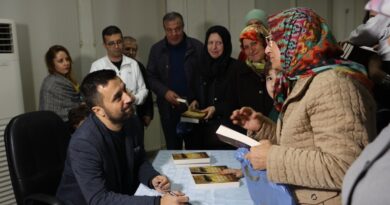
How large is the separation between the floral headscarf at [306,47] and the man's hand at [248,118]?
1.39ft

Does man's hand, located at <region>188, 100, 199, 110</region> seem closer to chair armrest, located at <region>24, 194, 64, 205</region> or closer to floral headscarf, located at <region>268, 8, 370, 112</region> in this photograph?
chair armrest, located at <region>24, 194, 64, 205</region>

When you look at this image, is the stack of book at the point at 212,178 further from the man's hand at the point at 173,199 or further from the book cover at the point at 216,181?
the man's hand at the point at 173,199

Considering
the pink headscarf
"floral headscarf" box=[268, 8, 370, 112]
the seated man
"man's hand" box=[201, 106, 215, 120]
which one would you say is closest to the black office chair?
the seated man

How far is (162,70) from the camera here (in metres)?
3.32

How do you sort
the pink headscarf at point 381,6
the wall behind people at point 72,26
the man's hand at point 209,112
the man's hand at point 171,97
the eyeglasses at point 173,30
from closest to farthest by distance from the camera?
the pink headscarf at point 381,6 < the man's hand at point 209,112 < the man's hand at point 171,97 < the eyeglasses at point 173,30 < the wall behind people at point 72,26

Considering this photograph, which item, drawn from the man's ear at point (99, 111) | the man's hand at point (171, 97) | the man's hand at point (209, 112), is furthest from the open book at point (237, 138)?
the man's hand at point (171, 97)

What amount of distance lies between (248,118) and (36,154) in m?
1.08

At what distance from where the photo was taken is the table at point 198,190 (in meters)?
1.40

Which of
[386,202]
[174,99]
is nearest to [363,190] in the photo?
[386,202]

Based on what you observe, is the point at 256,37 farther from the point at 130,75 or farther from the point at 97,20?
the point at 97,20

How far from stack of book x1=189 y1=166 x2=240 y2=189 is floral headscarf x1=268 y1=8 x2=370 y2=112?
586mm

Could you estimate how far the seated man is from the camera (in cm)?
148

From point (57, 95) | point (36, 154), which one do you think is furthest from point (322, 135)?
point (57, 95)

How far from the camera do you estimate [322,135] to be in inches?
39.6
